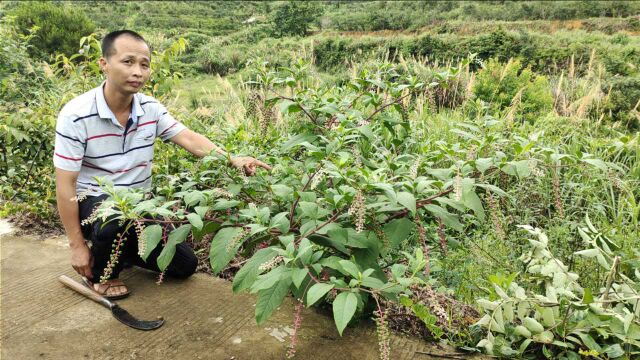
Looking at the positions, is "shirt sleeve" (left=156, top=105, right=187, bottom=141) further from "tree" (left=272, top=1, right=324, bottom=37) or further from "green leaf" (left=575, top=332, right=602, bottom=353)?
"tree" (left=272, top=1, right=324, bottom=37)

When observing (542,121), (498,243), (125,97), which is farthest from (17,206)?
(542,121)

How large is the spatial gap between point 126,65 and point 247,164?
863 mm

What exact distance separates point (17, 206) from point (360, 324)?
8.71 feet

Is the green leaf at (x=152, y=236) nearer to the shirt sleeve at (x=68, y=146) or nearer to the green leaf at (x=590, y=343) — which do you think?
the shirt sleeve at (x=68, y=146)

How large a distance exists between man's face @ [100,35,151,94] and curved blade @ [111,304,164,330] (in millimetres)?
1065

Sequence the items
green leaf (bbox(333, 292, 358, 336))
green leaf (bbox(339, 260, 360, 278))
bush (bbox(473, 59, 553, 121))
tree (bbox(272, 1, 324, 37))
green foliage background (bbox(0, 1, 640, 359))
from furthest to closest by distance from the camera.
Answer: tree (bbox(272, 1, 324, 37)) → bush (bbox(473, 59, 553, 121)) → green foliage background (bbox(0, 1, 640, 359)) → green leaf (bbox(339, 260, 360, 278)) → green leaf (bbox(333, 292, 358, 336))

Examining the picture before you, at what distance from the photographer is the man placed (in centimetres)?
218

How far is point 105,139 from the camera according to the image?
2318 mm

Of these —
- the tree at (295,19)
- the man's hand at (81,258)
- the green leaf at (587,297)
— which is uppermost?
the green leaf at (587,297)

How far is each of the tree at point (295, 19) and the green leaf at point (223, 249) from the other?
25238 millimetres

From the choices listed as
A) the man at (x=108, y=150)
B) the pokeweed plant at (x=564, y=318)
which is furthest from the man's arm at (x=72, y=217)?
the pokeweed plant at (x=564, y=318)

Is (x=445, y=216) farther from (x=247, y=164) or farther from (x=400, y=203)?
(x=247, y=164)

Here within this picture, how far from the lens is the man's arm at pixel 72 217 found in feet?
7.07

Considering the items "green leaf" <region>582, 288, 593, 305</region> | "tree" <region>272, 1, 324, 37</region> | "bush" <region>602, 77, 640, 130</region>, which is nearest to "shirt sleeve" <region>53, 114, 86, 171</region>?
"green leaf" <region>582, 288, 593, 305</region>
